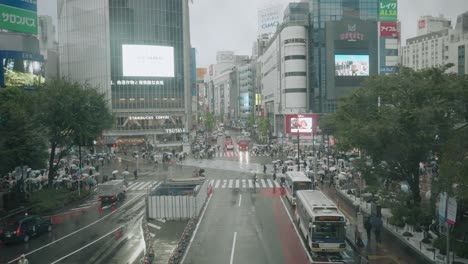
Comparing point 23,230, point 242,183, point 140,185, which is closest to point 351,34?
point 242,183

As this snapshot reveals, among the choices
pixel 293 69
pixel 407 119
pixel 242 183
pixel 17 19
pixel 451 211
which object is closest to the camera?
pixel 451 211

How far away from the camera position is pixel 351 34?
89.5 metres

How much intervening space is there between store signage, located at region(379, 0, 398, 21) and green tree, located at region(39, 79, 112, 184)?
70241mm

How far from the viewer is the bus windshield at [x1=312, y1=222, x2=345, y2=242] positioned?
20.8m

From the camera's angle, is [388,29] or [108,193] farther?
[388,29]

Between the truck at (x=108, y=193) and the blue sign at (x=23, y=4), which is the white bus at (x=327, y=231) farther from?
the blue sign at (x=23, y=4)

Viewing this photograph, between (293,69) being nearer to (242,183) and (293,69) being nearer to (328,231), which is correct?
(242,183)

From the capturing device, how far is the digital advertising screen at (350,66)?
294 ft

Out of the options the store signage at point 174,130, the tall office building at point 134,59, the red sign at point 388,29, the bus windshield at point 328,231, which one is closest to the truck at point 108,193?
the bus windshield at point 328,231

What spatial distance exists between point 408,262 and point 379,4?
8243 cm

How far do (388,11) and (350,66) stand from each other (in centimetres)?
1516

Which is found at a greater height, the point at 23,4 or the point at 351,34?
the point at 351,34

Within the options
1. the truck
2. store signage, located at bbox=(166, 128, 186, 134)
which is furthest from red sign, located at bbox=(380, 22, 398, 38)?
the truck

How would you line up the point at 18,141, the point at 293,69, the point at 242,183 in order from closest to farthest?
the point at 18,141, the point at 242,183, the point at 293,69
